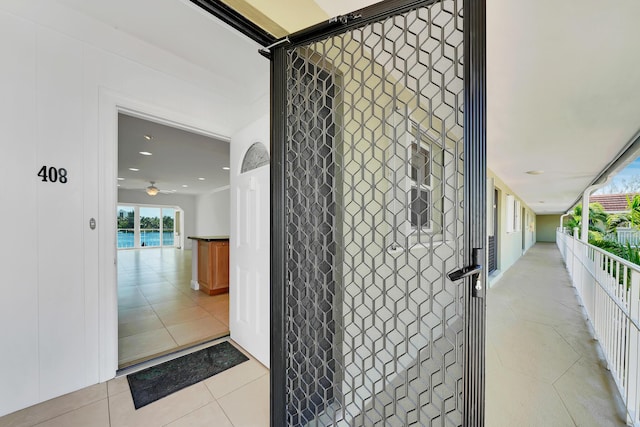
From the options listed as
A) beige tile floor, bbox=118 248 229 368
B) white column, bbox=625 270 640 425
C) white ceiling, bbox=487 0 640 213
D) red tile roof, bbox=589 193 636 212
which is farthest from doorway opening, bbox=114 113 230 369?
red tile roof, bbox=589 193 636 212

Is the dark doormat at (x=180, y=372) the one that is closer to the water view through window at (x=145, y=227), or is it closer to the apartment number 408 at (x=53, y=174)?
the apartment number 408 at (x=53, y=174)

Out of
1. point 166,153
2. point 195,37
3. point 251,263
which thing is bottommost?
point 251,263

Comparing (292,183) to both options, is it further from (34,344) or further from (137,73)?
(34,344)

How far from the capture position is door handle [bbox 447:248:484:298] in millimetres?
803

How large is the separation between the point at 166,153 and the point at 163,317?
2.83m

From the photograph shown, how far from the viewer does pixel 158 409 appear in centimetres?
149

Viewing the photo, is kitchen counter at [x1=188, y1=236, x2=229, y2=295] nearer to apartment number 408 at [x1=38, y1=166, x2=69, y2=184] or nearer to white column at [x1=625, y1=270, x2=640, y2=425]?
apartment number 408 at [x1=38, y1=166, x2=69, y2=184]

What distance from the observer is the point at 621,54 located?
1.50 metres

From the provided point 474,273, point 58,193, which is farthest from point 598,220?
point 58,193

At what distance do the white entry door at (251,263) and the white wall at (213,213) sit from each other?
6.81 metres

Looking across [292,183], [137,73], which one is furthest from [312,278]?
[137,73]

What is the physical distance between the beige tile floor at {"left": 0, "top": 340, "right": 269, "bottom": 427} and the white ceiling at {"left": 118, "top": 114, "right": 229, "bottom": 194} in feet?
7.84

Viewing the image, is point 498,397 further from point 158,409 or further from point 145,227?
point 145,227

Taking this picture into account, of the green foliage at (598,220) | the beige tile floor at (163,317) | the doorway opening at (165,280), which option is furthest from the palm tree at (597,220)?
the doorway opening at (165,280)
